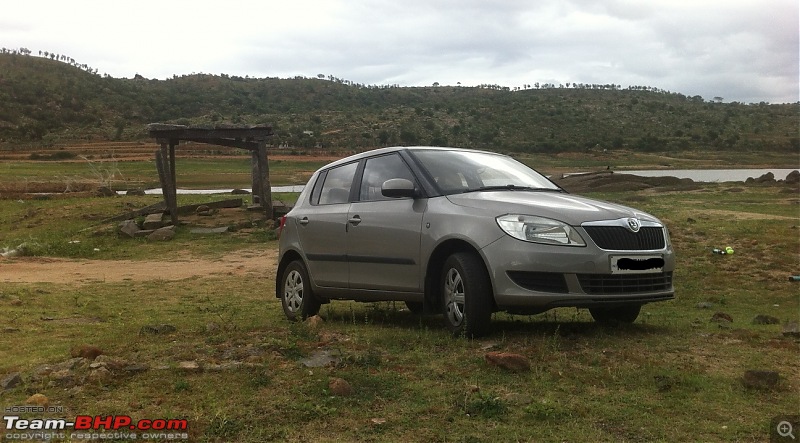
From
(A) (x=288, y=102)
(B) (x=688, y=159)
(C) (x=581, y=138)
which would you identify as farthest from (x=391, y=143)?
(A) (x=288, y=102)

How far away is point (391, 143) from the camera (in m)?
61.4

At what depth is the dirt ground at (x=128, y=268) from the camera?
13.7 m

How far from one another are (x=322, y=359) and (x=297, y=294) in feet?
8.81

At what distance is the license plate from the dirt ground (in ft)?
29.0

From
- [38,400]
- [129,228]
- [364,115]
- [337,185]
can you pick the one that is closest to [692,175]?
[129,228]

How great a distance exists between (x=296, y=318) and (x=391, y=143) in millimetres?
53772

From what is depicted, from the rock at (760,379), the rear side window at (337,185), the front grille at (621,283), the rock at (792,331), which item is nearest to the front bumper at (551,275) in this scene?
the front grille at (621,283)

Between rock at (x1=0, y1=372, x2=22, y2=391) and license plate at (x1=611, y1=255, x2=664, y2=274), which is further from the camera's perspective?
license plate at (x1=611, y1=255, x2=664, y2=274)

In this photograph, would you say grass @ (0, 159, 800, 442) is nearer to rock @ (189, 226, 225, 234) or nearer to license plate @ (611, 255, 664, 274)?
license plate @ (611, 255, 664, 274)

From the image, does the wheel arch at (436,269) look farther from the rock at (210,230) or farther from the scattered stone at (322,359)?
the rock at (210,230)

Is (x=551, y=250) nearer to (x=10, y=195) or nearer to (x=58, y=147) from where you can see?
(x=10, y=195)

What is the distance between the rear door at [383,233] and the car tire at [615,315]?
5.79 ft

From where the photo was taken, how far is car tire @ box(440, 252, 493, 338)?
6.02 meters

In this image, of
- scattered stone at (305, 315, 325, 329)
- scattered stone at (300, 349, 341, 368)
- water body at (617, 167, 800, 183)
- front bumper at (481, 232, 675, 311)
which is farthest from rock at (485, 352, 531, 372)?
water body at (617, 167, 800, 183)
